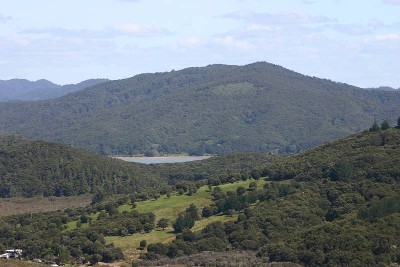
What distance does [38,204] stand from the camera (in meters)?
190

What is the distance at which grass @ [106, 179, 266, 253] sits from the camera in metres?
106

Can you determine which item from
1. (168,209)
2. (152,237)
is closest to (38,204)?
(168,209)

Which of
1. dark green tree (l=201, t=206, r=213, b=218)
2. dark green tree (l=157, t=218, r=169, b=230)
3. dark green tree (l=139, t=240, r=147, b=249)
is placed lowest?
dark green tree (l=139, t=240, r=147, b=249)

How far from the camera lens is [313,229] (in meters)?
95.2

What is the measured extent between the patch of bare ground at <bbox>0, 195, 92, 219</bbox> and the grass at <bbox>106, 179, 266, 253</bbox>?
50018 millimetres

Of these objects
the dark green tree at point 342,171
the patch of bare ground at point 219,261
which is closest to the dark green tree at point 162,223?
the patch of bare ground at point 219,261

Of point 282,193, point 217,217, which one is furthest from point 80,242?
point 282,193

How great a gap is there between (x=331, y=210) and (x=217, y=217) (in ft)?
53.9

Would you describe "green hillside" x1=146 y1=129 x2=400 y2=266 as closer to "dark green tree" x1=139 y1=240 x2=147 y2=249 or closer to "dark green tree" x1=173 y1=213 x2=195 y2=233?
"dark green tree" x1=173 y1=213 x2=195 y2=233

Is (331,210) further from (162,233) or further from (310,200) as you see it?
(162,233)

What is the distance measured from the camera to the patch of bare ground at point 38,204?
177700 mm

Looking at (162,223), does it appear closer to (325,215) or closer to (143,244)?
(143,244)

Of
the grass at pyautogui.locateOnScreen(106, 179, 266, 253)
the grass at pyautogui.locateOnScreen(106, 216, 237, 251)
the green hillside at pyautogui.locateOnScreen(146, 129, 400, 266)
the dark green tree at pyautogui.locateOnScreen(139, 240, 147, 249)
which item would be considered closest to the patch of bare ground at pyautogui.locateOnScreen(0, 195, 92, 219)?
the grass at pyautogui.locateOnScreen(106, 179, 266, 253)

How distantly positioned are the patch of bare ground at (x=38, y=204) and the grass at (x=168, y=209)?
50018 millimetres
